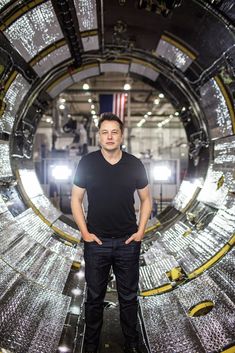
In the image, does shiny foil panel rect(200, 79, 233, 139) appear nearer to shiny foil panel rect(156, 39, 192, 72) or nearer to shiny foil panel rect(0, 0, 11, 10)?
shiny foil panel rect(156, 39, 192, 72)

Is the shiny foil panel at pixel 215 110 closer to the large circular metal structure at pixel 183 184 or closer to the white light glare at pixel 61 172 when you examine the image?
the large circular metal structure at pixel 183 184

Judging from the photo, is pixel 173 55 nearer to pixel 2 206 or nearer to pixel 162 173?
pixel 2 206

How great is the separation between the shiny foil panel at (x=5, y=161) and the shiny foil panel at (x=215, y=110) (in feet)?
10.6

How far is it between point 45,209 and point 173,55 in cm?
346

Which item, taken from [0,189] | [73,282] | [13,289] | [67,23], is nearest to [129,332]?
[13,289]

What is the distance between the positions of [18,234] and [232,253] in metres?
2.73

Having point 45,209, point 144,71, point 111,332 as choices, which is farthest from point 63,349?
point 144,71

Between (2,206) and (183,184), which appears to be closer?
(2,206)

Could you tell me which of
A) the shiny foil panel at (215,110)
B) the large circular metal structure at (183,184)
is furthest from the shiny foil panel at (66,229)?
the shiny foil panel at (215,110)

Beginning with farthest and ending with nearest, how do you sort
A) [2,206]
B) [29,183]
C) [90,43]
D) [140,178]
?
1. [29,183]
2. [90,43]
3. [2,206]
4. [140,178]

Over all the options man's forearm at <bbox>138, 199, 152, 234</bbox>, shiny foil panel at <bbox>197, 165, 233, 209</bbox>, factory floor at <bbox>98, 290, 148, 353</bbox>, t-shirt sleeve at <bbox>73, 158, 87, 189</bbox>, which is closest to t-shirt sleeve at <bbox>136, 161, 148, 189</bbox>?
man's forearm at <bbox>138, 199, 152, 234</bbox>

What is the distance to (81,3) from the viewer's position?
4.21m

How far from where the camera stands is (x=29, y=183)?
583 centimetres

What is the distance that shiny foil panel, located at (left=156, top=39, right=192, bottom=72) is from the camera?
17.3 ft
